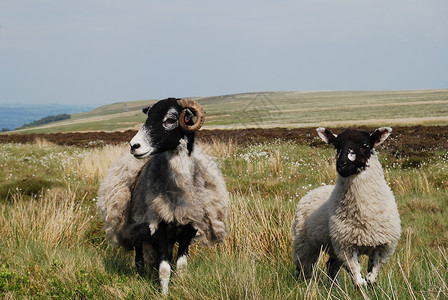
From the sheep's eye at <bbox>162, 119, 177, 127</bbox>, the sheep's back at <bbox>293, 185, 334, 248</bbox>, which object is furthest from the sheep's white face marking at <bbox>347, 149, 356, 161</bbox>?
the sheep's eye at <bbox>162, 119, 177, 127</bbox>

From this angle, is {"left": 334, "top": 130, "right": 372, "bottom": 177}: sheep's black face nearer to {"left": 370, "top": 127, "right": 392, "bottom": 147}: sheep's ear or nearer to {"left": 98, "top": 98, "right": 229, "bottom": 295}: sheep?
{"left": 370, "top": 127, "right": 392, "bottom": 147}: sheep's ear

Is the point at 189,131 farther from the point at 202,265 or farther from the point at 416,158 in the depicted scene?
the point at 416,158

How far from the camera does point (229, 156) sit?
62.7 feet

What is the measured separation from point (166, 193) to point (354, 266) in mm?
2395

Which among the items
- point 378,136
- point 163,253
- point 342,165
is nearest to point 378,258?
point 342,165

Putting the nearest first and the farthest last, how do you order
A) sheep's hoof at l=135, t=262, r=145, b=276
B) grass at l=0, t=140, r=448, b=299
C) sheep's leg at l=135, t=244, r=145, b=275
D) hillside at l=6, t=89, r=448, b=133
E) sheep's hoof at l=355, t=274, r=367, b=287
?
grass at l=0, t=140, r=448, b=299 < sheep's hoof at l=355, t=274, r=367, b=287 < sheep's hoof at l=135, t=262, r=145, b=276 < sheep's leg at l=135, t=244, r=145, b=275 < hillside at l=6, t=89, r=448, b=133

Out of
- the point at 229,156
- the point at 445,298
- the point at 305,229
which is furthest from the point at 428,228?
the point at 229,156

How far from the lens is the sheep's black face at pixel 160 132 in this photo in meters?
5.05

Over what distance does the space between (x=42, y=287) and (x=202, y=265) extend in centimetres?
195

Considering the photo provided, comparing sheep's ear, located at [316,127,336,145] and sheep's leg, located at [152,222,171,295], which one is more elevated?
sheep's ear, located at [316,127,336,145]

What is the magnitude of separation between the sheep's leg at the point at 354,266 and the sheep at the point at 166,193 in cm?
181

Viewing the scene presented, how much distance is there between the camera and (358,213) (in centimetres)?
524

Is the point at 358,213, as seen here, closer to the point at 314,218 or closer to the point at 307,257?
the point at 314,218

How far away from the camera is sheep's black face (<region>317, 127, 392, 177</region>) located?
514 cm
